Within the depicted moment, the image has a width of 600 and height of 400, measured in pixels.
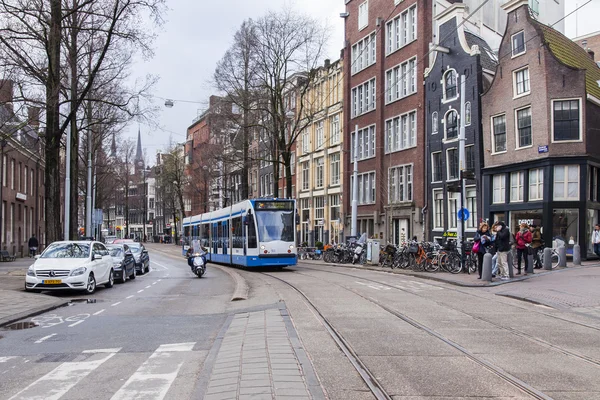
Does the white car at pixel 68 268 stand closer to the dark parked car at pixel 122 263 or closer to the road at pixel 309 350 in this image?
the road at pixel 309 350

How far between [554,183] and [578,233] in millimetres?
2487

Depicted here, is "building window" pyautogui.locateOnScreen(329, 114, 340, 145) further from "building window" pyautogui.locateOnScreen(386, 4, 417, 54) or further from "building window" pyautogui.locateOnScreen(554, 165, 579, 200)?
"building window" pyautogui.locateOnScreen(554, 165, 579, 200)

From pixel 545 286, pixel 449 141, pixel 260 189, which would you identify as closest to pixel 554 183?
pixel 449 141

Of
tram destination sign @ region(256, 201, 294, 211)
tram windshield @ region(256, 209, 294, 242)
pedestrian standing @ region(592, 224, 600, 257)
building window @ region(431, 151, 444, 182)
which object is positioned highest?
building window @ region(431, 151, 444, 182)

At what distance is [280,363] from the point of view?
690cm

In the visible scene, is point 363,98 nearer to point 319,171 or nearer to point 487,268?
point 319,171

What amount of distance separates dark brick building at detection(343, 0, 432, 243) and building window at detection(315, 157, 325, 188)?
540 cm

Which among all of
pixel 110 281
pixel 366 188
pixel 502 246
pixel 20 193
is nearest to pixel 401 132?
pixel 366 188

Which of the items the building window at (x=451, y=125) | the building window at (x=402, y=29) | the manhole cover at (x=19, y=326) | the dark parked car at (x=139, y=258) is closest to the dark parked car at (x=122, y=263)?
the dark parked car at (x=139, y=258)

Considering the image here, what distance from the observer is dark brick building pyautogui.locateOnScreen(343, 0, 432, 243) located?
38.7 meters

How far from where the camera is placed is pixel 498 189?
31.5 meters

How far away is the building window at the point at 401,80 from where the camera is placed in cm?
3962

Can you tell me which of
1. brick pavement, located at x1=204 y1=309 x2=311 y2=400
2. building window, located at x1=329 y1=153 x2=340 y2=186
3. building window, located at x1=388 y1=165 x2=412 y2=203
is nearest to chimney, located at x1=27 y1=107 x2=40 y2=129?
brick pavement, located at x1=204 y1=309 x2=311 y2=400

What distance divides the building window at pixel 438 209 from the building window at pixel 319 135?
1784cm
